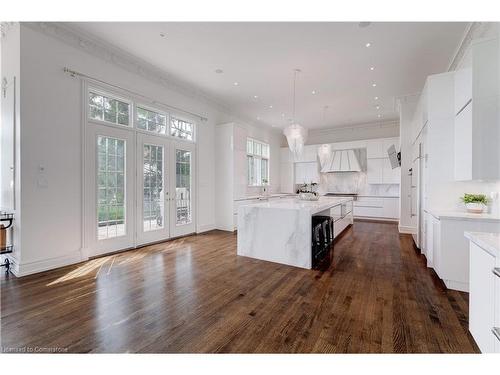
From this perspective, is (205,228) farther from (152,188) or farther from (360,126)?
(360,126)

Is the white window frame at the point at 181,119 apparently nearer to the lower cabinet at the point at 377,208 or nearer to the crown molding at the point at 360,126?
the crown molding at the point at 360,126

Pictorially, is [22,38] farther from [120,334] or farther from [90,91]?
[120,334]

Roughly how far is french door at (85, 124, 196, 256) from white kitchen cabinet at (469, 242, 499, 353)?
4.58 m

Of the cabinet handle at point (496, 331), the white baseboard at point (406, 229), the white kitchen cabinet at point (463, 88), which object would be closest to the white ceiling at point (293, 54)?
the white kitchen cabinet at point (463, 88)

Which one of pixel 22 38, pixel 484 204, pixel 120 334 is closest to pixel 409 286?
pixel 484 204

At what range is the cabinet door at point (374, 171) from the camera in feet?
25.3

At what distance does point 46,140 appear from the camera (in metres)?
3.22

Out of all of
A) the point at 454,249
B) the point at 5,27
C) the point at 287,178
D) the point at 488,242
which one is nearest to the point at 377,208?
the point at 287,178

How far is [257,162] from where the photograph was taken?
8.21m

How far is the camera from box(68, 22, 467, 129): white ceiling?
127 inches

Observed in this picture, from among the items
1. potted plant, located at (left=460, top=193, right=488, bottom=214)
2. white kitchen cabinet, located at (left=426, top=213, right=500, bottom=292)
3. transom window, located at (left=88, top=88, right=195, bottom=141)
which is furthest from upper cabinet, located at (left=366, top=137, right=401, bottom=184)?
transom window, located at (left=88, top=88, right=195, bottom=141)

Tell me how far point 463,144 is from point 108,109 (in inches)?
201

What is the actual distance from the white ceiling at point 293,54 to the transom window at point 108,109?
2.83 feet

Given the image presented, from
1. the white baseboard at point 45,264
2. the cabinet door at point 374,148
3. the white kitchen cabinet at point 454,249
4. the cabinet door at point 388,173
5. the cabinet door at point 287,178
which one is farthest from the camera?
the cabinet door at point 287,178
